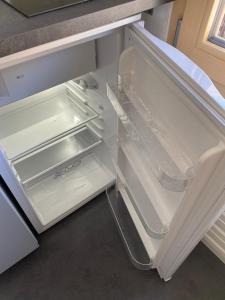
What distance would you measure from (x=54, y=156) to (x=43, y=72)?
2.36 feet

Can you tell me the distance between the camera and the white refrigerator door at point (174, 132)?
47 cm

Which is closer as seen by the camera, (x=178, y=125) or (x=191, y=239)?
(x=178, y=125)

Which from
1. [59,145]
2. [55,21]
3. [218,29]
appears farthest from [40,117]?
[218,29]

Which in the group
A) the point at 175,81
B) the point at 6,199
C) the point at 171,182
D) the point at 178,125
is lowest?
the point at 6,199

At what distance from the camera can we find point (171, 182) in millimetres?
621

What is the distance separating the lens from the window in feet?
2.52

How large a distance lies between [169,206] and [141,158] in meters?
0.22

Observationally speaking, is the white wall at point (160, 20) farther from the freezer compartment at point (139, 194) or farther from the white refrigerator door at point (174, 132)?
the freezer compartment at point (139, 194)

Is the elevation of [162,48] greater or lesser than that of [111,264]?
greater

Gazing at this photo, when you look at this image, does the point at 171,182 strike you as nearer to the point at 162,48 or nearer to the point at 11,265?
the point at 162,48

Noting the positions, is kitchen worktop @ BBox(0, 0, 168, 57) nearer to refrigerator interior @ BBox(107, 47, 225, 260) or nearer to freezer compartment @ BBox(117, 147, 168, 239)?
refrigerator interior @ BBox(107, 47, 225, 260)

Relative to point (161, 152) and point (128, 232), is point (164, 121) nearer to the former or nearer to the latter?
point (161, 152)

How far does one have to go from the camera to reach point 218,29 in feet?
2.67

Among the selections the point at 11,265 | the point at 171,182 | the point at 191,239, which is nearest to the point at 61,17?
the point at 171,182
